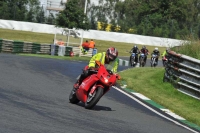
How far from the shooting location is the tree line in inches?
2007

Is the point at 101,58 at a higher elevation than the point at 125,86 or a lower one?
higher

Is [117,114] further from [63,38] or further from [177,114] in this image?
[63,38]

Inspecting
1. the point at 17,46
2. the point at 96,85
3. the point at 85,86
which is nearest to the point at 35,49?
the point at 17,46

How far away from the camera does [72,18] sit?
50.4 metres

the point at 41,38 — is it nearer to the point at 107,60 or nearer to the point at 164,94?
the point at 164,94

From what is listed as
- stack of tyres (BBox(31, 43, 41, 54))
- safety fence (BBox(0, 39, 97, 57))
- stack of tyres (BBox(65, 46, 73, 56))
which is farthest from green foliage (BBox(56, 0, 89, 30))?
stack of tyres (BBox(31, 43, 41, 54))

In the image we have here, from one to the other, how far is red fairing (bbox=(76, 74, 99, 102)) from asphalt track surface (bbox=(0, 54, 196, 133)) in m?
0.23

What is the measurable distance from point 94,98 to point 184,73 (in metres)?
5.87

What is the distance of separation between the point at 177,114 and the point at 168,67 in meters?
5.35

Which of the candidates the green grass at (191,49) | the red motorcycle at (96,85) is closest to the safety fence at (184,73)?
the green grass at (191,49)

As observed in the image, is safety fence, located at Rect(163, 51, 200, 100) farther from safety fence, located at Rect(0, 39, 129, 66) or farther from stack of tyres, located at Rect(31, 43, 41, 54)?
stack of tyres, located at Rect(31, 43, 41, 54)

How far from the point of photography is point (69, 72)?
22531 millimetres

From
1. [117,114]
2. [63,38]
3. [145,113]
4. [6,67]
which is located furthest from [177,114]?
[63,38]

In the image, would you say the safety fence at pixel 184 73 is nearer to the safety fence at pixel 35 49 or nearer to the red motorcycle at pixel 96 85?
the red motorcycle at pixel 96 85
